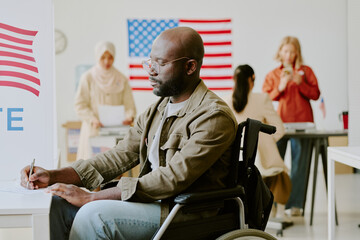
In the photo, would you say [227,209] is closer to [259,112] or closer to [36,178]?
[36,178]

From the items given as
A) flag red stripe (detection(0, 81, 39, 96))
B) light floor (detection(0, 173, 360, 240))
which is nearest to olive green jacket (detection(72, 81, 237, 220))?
flag red stripe (detection(0, 81, 39, 96))

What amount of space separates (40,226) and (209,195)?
52 cm

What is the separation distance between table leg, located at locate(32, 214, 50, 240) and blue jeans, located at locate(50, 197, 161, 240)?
0.14 meters

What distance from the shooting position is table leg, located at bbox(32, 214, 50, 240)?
143cm

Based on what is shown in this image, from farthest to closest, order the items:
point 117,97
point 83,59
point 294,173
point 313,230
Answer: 1. point 83,59
2. point 117,97
3. point 294,173
4. point 313,230

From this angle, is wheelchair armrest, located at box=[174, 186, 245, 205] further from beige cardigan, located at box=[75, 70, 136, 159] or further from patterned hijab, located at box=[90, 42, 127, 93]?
patterned hijab, located at box=[90, 42, 127, 93]

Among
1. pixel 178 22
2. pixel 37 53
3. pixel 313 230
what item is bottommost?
pixel 313 230

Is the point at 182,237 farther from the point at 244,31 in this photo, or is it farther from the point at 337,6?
the point at 337,6

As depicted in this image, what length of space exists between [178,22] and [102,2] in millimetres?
1013

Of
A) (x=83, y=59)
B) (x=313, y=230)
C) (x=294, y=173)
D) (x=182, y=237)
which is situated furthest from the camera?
(x=83, y=59)

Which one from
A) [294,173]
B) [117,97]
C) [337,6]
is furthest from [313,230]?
[337,6]

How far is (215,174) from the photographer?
68.6 inches

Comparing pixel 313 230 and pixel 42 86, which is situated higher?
pixel 42 86

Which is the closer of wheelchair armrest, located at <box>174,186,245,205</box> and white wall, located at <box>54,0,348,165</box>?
wheelchair armrest, located at <box>174,186,245,205</box>
